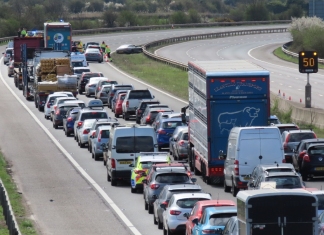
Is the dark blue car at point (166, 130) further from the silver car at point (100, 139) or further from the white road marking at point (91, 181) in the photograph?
the white road marking at point (91, 181)

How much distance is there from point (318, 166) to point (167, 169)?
7.61 meters

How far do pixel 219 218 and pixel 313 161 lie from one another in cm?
1363

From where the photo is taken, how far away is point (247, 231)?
17406mm

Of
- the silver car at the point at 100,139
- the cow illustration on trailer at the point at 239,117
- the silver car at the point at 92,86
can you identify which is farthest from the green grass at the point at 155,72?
the cow illustration on trailer at the point at 239,117

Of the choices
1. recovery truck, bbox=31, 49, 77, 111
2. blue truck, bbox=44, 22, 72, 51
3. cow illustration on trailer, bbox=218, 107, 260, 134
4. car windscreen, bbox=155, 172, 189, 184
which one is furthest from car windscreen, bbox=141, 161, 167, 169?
blue truck, bbox=44, 22, 72, 51

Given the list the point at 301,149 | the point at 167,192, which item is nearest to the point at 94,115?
the point at 301,149

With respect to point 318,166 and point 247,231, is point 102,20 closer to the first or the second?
point 318,166

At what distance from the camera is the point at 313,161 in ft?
110

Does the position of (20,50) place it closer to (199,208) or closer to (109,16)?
(199,208)

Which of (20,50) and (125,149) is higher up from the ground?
(125,149)

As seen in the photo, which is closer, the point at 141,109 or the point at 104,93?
the point at 141,109

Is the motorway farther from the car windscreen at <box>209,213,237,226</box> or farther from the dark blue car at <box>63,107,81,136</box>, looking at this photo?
the car windscreen at <box>209,213,237,226</box>

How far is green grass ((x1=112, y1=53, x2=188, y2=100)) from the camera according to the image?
70137mm

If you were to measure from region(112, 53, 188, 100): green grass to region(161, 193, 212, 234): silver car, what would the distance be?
40.3 metres
